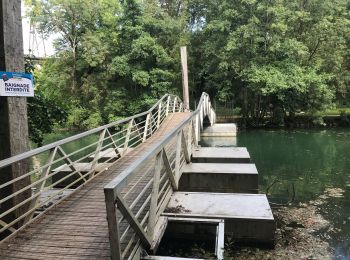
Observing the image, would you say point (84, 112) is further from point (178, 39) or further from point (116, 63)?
point (178, 39)

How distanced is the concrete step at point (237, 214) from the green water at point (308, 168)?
61.7 inches

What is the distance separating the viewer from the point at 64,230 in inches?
148

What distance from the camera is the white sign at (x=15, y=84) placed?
3.63m

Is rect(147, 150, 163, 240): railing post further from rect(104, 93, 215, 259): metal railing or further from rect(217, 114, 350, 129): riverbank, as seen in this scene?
rect(217, 114, 350, 129): riverbank

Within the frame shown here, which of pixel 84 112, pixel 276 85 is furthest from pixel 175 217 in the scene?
pixel 84 112

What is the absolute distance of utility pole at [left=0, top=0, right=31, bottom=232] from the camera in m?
3.61

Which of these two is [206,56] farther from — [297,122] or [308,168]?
[308,168]

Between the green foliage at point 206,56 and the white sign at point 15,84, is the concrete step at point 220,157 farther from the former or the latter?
the green foliage at point 206,56

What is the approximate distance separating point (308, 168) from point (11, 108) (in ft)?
34.7

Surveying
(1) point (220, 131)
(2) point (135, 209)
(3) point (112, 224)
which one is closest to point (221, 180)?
(2) point (135, 209)

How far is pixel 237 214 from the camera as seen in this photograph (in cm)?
456

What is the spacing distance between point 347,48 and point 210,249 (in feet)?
81.7

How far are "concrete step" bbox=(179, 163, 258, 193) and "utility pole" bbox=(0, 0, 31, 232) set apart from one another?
321 cm

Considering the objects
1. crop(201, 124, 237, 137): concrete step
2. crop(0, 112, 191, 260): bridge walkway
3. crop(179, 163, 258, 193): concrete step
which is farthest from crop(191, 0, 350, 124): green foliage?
crop(0, 112, 191, 260): bridge walkway
